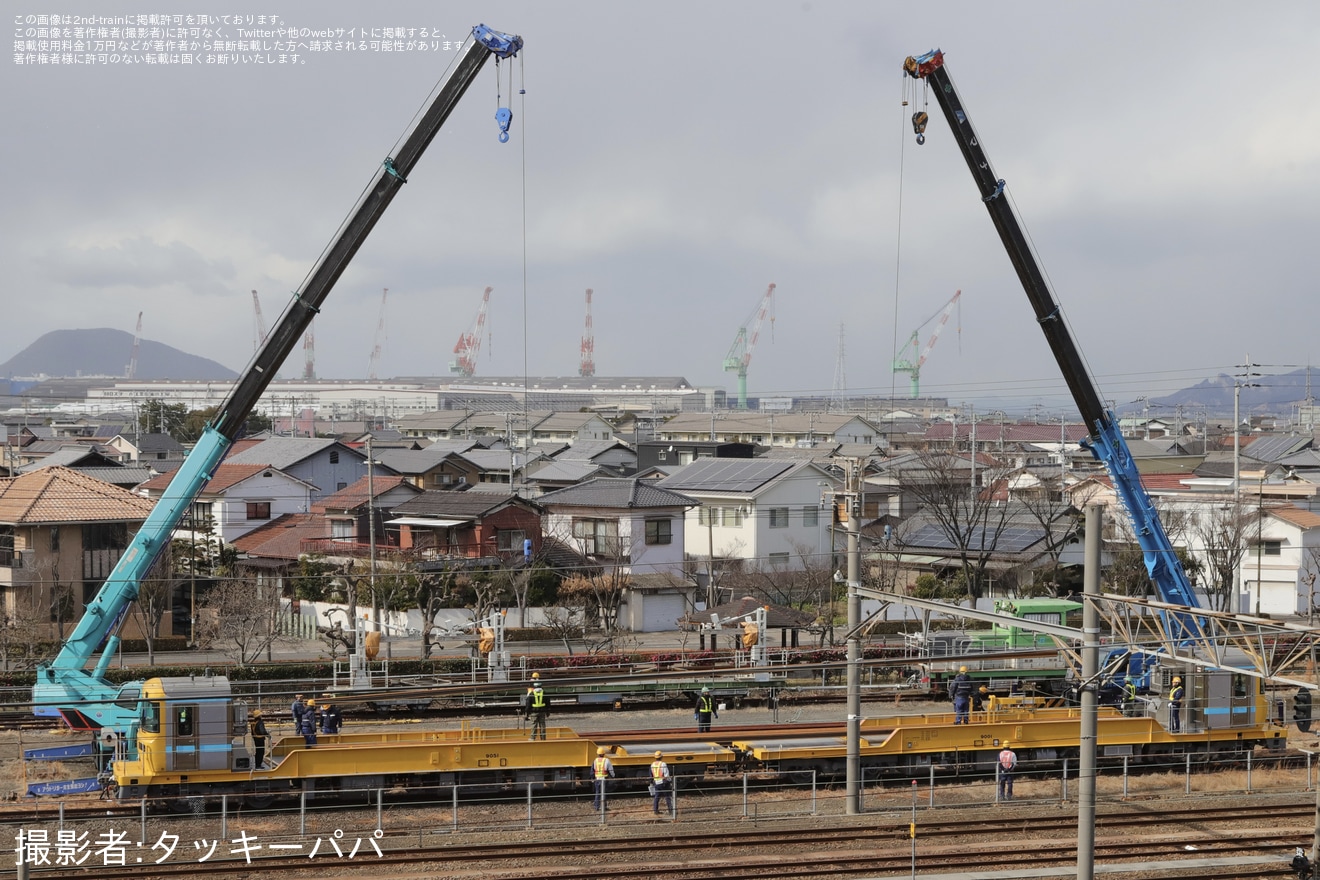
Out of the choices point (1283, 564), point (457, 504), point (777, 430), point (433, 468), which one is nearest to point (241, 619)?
point (457, 504)

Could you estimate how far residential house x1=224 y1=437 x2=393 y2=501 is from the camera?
4853 centimetres

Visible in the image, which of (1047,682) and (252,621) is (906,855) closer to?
(1047,682)

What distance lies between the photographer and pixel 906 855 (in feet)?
47.1

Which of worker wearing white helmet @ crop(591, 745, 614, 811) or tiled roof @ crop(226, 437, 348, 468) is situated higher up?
tiled roof @ crop(226, 437, 348, 468)

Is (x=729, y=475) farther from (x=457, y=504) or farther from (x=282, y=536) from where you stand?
(x=282, y=536)

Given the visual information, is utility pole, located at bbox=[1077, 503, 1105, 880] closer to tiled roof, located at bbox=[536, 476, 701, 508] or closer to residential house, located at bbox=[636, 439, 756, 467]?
tiled roof, located at bbox=[536, 476, 701, 508]

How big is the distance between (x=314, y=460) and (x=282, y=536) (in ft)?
34.6

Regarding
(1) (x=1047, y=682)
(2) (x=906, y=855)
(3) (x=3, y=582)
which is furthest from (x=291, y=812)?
(3) (x=3, y=582)

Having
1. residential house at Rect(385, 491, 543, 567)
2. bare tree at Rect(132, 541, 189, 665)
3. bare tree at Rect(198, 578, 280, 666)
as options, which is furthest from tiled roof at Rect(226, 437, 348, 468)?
bare tree at Rect(198, 578, 280, 666)

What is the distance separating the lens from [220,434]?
17.0m

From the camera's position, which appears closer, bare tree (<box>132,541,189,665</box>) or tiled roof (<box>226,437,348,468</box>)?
bare tree (<box>132,541,189,665</box>)

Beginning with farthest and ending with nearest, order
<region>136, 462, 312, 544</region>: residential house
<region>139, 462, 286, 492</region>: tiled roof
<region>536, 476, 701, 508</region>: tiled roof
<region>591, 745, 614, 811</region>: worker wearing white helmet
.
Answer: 1. <region>139, 462, 286, 492</region>: tiled roof
2. <region>136, 462, 312, 544</region>: residential house
3. <region>536, 476, 701, 508</region>: tiled roof
4. <region>591, 745, 614, 811</region>: worker wearing white helmet

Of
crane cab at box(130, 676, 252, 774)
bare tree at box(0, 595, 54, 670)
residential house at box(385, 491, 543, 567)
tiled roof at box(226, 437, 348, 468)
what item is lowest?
bare tree at box(0, 595, 54, 670)

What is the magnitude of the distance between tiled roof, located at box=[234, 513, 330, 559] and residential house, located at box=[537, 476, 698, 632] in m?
7.40
